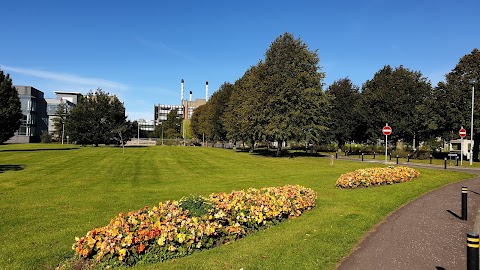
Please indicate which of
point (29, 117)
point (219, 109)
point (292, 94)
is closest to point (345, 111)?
point (292, 94)

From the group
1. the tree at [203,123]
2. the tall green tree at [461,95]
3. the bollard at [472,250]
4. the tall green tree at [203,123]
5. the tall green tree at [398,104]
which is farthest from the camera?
the tree at [203,123]

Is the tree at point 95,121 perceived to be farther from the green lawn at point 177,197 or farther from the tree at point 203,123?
the green lawn at point 177,197

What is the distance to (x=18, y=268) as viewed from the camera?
266 inches

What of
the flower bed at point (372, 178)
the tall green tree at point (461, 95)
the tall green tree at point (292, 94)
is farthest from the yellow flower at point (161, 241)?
the tall green tree at point (461, 95)

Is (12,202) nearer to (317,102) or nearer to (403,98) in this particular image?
(317,102)

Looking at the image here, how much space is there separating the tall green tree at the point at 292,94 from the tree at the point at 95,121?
1771 inches

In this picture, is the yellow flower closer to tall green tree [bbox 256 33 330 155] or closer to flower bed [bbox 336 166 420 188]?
flower bed [bbox 336 166 420 188]

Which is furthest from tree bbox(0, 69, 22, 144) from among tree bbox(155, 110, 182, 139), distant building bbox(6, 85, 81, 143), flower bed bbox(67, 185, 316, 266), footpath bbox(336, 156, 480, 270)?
tree bbox(155, 110, 182, 139)

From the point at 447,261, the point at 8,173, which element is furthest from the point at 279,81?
the point at 447,261

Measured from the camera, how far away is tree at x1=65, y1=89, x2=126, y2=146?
7438 centimetres

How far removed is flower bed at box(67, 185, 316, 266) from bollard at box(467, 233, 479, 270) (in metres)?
4.69

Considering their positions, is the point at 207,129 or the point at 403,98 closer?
the point at 403,98

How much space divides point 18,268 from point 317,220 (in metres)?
7.45

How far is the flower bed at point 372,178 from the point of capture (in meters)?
16.0
